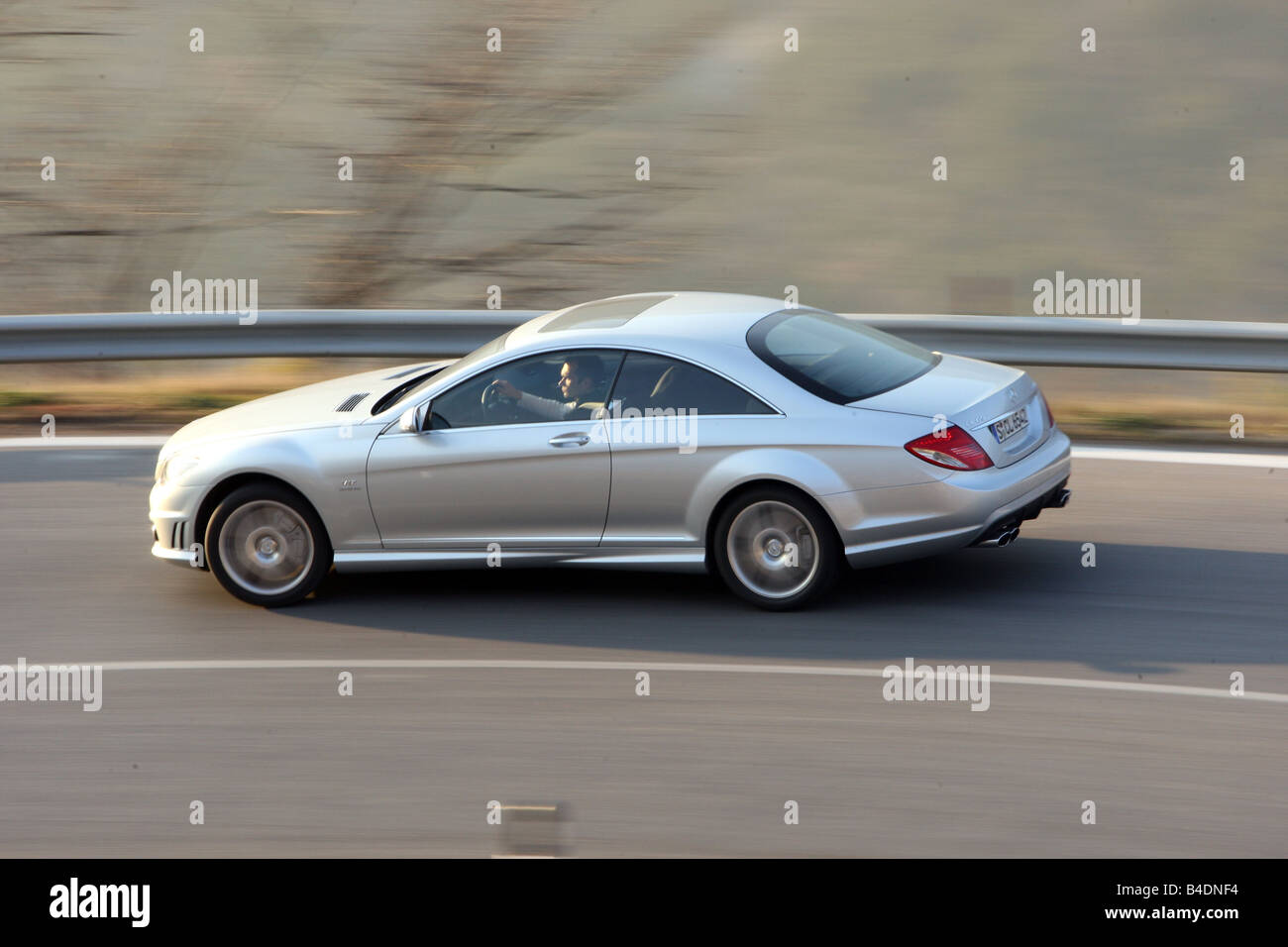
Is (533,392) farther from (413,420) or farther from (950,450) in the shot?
(950,450)

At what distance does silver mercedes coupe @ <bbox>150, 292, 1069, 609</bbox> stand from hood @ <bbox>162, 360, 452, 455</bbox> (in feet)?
0.10

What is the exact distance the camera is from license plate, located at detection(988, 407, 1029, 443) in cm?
707

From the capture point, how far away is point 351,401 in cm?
787

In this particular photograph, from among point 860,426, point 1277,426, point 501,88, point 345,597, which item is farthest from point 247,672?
point 501,88

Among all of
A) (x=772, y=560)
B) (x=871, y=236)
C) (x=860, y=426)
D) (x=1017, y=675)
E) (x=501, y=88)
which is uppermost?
(x=501, y=88)

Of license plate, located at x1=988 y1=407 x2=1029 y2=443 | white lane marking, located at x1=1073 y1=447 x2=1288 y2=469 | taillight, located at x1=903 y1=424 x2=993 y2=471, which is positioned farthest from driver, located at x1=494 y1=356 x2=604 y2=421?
white lane marking, located at x1=1073 y1=447 x2=1288 y2=469

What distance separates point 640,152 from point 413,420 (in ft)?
40.6

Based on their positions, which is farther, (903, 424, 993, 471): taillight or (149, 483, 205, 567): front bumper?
(149, 483, 205, 567): front bumper

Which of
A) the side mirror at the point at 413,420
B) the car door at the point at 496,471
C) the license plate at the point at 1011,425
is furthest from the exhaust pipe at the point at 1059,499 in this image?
the side mirror at the point at 413,420

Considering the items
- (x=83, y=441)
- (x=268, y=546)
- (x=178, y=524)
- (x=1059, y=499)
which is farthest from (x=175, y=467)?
(x=1059, y=499)

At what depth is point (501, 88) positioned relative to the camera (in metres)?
20.3

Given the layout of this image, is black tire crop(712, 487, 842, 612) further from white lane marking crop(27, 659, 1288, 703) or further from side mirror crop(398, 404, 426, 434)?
side mirror crop(398, 404, 426, 434)

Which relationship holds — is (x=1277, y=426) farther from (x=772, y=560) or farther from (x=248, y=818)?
(x=248, y=818)
